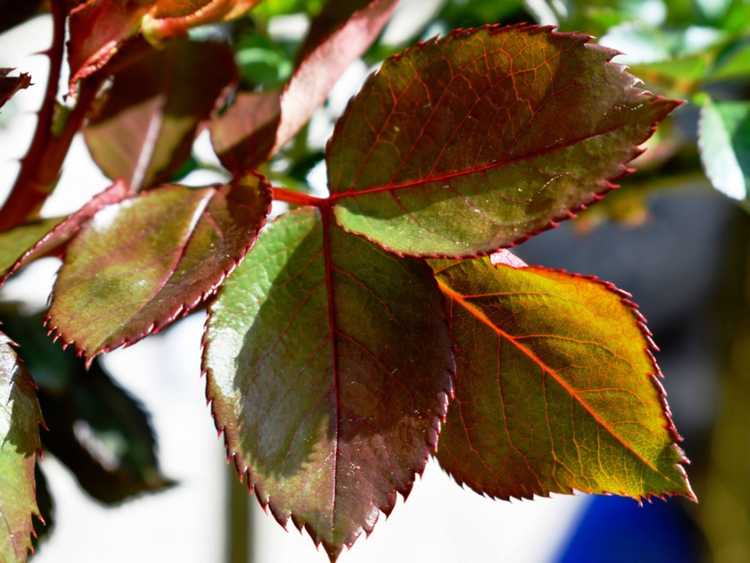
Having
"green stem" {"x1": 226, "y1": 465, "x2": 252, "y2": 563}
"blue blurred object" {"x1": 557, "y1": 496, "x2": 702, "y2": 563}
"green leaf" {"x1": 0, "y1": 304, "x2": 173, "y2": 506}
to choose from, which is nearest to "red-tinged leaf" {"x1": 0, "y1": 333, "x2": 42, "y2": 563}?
"green leaf" {"x1": 0, "y1": 304, "x2": 173, "y2": 506}

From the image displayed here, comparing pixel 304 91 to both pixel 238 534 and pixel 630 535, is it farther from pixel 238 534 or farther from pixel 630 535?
pixel 630 535

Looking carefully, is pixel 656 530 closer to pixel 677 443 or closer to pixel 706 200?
pixel 706 200

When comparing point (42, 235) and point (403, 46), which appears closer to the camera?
point (42, 235)

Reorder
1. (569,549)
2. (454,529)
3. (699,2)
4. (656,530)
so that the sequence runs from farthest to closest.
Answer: (656,530) → (569,549) → (454,529) → (699,2)

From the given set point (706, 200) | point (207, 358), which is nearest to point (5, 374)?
point (207, 358)

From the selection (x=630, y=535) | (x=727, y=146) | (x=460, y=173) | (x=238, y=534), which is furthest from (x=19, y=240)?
(x=630, y=535)

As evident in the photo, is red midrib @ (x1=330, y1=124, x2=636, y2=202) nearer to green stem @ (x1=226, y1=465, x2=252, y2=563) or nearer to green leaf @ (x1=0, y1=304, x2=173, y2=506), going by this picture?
green leaf @ (x1=0, y1=304, x2=173, y2=506)
